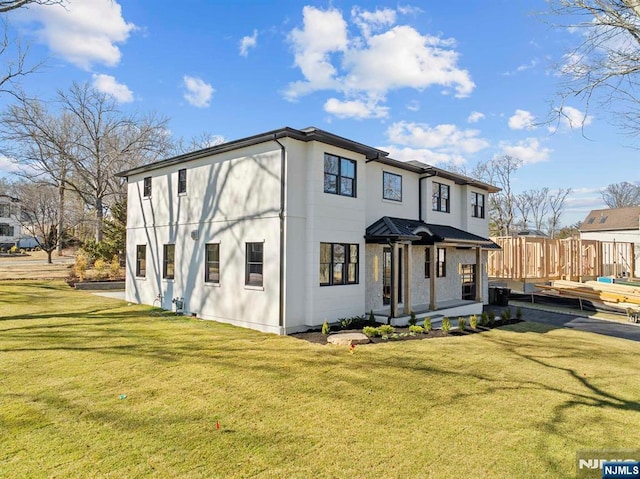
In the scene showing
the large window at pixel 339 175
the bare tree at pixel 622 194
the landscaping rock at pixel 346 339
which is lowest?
the landscaping rock at pixel 346 339

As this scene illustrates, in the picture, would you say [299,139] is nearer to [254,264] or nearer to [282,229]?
[282,229]

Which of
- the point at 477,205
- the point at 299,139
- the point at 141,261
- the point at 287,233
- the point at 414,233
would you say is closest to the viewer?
the point at 287,233

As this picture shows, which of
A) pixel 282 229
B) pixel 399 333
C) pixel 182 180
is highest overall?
pixel 182 180

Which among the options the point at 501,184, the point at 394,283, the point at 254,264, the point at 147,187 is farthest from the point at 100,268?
the point at 501,184

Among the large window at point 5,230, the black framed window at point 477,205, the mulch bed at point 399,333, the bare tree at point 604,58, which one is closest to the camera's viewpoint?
the bare tree at point 604,58

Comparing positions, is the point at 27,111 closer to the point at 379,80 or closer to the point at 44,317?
the point at 44,317

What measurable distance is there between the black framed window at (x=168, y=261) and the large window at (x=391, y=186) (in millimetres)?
8344

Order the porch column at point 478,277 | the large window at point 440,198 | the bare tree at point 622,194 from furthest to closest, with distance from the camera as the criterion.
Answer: the bare tree at point 622,194 → the porch column at point 478,277 → the large window at point 440,198

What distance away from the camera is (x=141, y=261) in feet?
52.5

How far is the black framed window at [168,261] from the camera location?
47.2 ft

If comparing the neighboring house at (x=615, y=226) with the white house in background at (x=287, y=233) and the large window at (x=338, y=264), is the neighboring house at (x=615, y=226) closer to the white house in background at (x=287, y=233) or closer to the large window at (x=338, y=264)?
the white house in background at (x=287, y=233)

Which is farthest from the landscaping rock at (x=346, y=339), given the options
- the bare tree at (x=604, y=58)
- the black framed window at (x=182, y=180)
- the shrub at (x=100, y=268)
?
the shrub at (x=100, y=268)

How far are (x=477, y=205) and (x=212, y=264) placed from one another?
1357cm

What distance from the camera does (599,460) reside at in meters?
4.22
